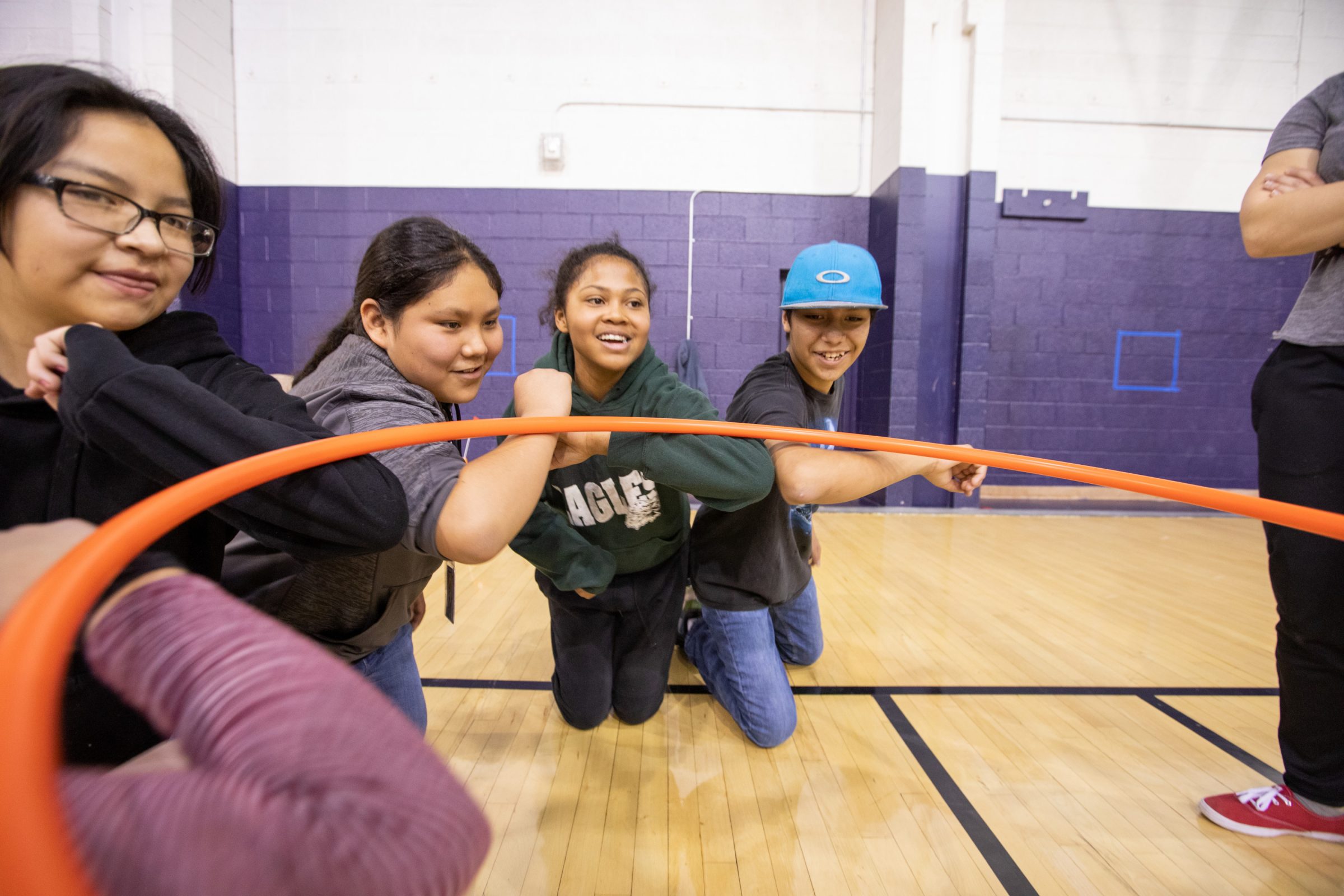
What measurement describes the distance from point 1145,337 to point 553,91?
5184 millimetres

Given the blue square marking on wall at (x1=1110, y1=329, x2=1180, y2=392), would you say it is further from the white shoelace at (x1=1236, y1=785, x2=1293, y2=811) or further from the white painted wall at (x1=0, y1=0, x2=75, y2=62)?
the white painted wall at (x1=0, y1=0, x2=75, y2=62)

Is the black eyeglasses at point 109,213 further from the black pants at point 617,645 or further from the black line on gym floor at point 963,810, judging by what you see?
the black line on gym floor at point 963,810

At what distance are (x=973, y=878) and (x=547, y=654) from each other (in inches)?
56.9

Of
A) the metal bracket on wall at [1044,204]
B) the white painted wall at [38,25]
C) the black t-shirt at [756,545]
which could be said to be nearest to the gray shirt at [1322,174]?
the black t-shirt at [756,545]

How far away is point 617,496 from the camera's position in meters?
1.68

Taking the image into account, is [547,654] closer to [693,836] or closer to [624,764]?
[624,764]

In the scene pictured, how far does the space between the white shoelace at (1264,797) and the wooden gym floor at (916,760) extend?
→ 0.22 ft

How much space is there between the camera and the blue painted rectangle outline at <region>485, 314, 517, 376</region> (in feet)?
16.3

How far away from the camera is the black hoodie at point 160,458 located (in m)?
0.69

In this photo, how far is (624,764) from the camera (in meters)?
1.56

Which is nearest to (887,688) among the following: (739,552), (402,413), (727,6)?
(739,552)

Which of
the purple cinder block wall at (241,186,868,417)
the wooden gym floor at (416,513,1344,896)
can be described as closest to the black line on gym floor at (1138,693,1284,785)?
the wooden gym floor at (416,513,1344,896)

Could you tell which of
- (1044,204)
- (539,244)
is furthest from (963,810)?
(1044,204)

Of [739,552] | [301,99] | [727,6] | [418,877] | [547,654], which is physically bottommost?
[547,654]
